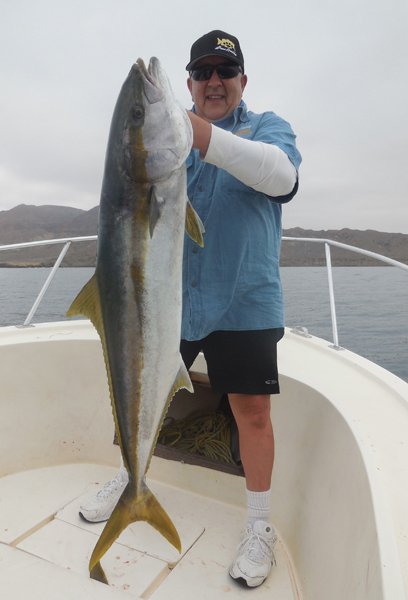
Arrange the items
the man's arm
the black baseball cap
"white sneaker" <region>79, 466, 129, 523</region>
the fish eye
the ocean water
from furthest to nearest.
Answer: the ocean water → "white sneaker" <region>79, 466, 129, 523</region> → the black baseball cap → the man's arm → the fish eye

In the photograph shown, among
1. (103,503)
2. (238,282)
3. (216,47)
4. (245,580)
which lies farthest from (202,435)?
(216,47)

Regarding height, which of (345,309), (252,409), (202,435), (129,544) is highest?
(252,409)

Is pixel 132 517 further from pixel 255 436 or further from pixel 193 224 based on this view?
pixel 193 224

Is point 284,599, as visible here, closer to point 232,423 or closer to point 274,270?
point 232,423

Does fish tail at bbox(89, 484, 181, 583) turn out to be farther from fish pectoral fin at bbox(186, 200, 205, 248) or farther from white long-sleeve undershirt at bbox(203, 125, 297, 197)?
white long-sleeve undershirt at bbox(203, 125, 297, 197)

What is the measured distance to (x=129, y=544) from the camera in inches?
113

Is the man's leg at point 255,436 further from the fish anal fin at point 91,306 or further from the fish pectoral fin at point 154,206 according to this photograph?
the fish pectoral fin at point 154,206

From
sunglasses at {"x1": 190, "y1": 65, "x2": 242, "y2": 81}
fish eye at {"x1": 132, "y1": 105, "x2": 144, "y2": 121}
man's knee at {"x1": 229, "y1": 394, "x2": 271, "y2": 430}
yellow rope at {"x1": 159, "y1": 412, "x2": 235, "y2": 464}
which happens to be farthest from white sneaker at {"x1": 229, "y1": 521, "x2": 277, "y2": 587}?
sunglasses at {"x1": 190, "y1": 65, "x2": 242, "y2": 81}

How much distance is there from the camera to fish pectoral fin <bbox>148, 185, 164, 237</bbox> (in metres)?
1.71

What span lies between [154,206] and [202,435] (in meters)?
2.27

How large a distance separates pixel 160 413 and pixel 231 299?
768 mm

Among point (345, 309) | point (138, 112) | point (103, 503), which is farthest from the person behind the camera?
point (345, 309)

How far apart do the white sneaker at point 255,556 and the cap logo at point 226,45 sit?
2.54 metres

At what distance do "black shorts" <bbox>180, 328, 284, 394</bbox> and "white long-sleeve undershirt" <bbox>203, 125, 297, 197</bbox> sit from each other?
82 centimetres
